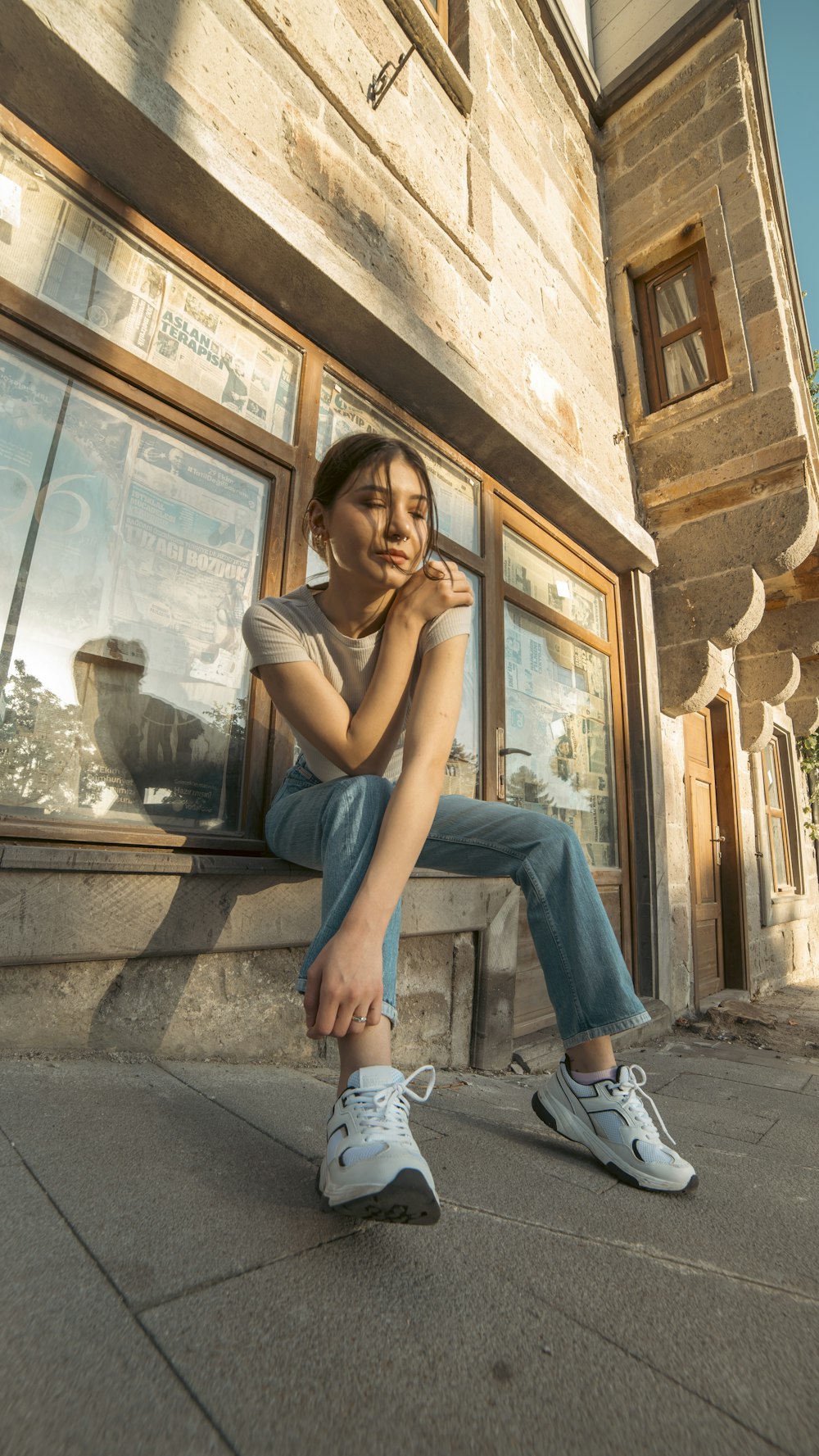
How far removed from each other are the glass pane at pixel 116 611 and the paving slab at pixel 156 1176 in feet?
2.49

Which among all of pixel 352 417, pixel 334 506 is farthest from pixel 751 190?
pixel 334 506

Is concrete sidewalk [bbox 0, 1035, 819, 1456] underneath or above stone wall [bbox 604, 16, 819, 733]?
underneath

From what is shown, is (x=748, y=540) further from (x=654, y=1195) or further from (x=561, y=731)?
(x=654, y=1195)

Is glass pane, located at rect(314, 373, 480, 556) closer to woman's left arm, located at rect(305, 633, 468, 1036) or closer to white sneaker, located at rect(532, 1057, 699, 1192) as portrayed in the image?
woman's left arm, located at rect(305, 633, 468, 1036)

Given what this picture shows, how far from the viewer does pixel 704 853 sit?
5621mm

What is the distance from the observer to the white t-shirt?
1.57m

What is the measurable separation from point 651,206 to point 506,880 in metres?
5.31

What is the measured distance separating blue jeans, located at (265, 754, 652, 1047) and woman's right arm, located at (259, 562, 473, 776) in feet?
0.35

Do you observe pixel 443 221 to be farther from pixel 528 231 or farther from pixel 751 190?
pixel 751 190

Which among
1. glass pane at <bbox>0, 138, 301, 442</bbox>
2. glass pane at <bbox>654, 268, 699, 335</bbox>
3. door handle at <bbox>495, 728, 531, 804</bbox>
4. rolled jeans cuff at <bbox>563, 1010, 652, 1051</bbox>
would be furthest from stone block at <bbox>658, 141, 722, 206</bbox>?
rolled jeans cuff at <bbox>563, 1010, 652, 1051</bbox>

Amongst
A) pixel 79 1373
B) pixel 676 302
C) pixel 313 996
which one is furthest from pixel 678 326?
pixel 79 1373

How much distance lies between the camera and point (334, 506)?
1.77 m

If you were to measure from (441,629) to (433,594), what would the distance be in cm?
8

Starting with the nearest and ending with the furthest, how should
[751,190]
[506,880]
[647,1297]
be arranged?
[647,1297]
[506,880]
[751,190]
